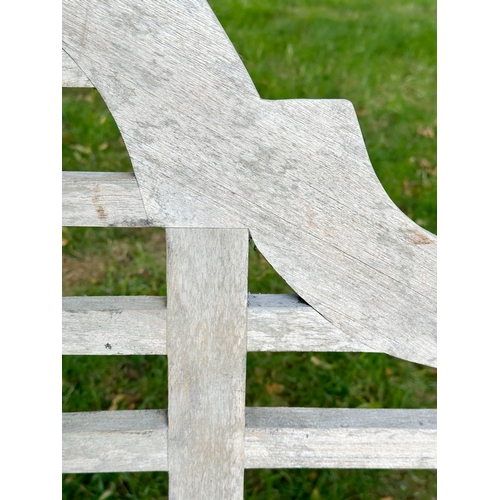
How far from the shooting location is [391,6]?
487 cm

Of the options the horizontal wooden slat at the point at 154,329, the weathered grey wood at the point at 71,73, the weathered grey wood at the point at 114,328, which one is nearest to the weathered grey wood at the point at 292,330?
the horizontal wooden slat at the point at 154,329

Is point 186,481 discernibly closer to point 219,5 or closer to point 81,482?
point 81,482

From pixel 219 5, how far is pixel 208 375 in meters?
3.67

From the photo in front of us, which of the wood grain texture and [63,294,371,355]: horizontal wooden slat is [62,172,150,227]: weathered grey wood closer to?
the wood grain texture

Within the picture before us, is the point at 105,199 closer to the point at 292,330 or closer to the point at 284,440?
the point at 292,330

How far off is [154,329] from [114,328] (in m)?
0.07

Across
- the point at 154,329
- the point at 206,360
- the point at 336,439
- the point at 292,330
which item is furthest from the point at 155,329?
the point at 336,439

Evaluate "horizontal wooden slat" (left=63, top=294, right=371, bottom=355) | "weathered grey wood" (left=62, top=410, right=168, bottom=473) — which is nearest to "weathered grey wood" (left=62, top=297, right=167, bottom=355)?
"horizontal wooden slat" (left=63, top=294, right=371, bottom=355)

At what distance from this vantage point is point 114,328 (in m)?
1.10

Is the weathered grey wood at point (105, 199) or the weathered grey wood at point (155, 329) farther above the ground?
the weathered grey wood at point (105, 199)

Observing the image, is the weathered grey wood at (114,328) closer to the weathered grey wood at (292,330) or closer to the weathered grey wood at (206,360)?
the weathered grey wood at (206,360)

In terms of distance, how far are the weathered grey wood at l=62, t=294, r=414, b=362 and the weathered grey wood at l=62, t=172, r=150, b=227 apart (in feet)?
0.54

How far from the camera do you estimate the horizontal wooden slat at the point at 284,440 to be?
117 cm

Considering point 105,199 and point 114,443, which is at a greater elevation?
point 105,199
